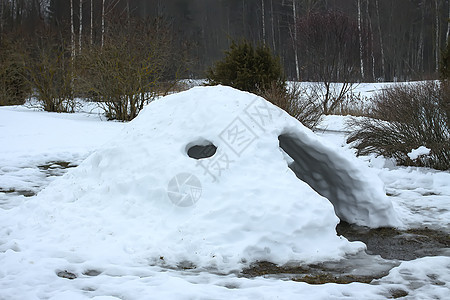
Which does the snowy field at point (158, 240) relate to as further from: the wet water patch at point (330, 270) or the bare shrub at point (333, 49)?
Answer: the bare shrub at point (333, 49)

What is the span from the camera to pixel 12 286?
3.06 m

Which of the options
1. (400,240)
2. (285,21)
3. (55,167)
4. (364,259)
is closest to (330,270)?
(364,259)

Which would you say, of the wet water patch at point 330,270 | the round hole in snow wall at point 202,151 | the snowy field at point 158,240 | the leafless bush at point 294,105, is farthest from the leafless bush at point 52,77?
the wet water patch at point 330,270

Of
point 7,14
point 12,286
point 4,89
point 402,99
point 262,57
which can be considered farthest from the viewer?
point 7,14

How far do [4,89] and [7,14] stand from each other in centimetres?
1610

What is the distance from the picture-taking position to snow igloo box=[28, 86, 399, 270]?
12.5ft

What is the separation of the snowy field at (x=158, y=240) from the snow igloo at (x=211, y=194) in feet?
0.05

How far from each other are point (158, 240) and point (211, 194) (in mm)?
690

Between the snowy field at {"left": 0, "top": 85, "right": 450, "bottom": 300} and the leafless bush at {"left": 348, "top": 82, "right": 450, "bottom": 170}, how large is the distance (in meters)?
1.99

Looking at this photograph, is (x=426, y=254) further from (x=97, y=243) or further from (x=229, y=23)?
(x=229, y=23)

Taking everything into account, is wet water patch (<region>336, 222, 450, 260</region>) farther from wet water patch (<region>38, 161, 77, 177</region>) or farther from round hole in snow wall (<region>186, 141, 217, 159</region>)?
wet water patch (<region>38, 161, 77, 177</region>)

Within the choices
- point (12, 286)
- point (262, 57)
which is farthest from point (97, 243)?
point (262, 57)

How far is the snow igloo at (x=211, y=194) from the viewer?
12.5 ft

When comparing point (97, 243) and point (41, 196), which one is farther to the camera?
point (41, 196)
